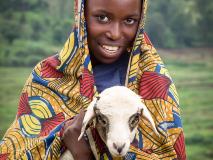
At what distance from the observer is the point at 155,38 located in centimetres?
948

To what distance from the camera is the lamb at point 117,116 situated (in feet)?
6.66

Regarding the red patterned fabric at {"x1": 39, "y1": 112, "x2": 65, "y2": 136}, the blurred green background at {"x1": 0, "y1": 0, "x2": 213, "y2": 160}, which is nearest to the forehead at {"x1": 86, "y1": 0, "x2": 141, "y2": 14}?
the red patterned fabric at {"x1": 39, "y1": 112, "x2": 65, "y2": 136}

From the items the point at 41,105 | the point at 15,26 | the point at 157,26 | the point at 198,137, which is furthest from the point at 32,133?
the point at 15,26

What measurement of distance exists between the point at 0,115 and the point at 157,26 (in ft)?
9.59

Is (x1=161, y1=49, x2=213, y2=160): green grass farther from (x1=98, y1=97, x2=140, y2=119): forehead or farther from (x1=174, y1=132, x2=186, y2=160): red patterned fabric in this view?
(x1=98, y1=97, x2=140, y2=119): forehead

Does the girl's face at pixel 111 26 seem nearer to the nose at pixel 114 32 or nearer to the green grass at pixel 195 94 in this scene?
the nose at pixel 114 32

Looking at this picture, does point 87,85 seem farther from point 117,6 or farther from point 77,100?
point 117,6

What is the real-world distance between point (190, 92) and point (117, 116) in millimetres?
7478

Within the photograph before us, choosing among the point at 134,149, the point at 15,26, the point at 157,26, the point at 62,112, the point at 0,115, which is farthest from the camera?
the point at 15,26

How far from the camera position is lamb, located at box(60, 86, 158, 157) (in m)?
2.03

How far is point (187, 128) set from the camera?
830 cm

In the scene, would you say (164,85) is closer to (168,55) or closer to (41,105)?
(41,105)

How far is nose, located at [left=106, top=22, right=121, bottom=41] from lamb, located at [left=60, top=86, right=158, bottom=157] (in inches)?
17.9

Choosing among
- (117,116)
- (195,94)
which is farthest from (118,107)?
(195,94)
